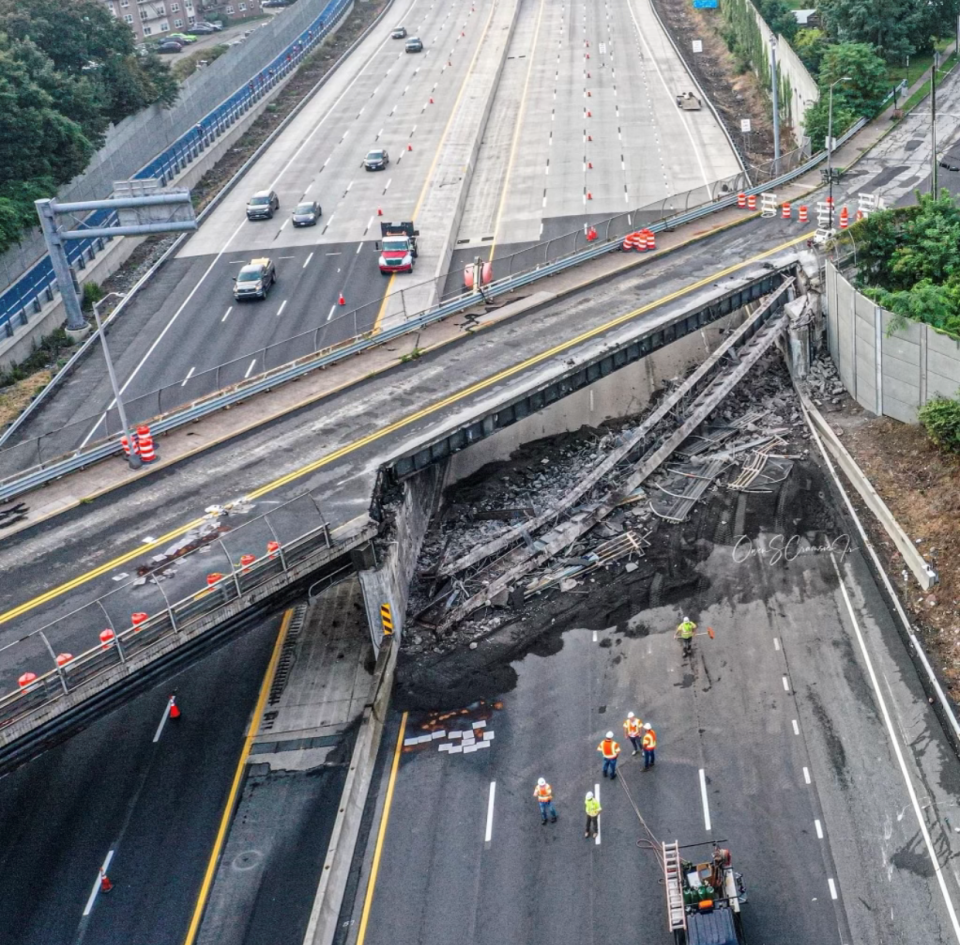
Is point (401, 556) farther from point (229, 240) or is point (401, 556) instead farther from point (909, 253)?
point (229, 240)

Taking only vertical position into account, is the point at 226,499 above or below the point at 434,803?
above

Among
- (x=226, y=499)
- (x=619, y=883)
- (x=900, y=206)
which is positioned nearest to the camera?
(x=619, y=883)

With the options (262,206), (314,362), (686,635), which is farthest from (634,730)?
(262,206)

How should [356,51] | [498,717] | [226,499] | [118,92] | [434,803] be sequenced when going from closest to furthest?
[434,803] → [498,717] → [226,499] → [118,92] → [356,51]

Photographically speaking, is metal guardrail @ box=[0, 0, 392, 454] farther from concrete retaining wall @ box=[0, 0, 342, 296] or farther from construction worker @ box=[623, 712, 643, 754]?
construction worker @ box=[623, 712, 643, 754]

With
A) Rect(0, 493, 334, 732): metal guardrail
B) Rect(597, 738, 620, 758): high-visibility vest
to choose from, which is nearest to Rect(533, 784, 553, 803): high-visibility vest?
Rect(597, 738, 620, 758): high-visibility vest

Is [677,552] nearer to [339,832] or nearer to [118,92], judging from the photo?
[339,832]

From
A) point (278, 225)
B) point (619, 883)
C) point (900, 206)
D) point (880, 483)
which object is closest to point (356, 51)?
point (278, 225)
